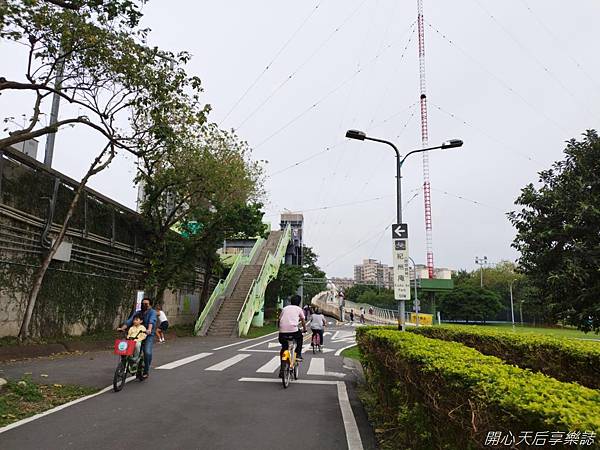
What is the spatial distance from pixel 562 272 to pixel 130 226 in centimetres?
1797

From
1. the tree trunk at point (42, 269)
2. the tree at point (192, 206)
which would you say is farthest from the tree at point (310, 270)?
the tree trunk at point (42, 269)

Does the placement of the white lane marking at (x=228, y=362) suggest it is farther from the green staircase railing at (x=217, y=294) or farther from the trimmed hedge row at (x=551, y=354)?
the green staircase railing at (x=217, y=294)

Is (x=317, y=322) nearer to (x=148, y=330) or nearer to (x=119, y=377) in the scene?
(x=148, y=330)

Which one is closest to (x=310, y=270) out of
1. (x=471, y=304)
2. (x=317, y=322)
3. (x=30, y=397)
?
(x=471, y=304)

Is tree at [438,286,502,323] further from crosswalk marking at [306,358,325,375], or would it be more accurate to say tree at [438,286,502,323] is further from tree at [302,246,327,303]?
crosswalk marking at [306,358,325,375]

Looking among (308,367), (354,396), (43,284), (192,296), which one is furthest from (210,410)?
(192,296)

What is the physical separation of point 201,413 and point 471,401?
4.23 m

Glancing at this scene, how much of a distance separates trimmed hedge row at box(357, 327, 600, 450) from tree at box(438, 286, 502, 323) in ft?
201

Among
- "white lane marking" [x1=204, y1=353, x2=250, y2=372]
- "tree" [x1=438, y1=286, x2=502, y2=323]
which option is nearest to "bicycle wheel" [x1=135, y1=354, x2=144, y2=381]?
"white lane marking" [x1=204, y1=353, x2=250, y2=372]

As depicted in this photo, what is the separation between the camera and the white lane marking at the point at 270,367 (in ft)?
33.8

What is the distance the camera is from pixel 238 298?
89.0 feet

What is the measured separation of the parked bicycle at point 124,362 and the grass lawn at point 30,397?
1.40 ft

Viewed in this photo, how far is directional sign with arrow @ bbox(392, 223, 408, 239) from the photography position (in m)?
10.9

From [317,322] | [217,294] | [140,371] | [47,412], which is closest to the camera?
[47,412]
